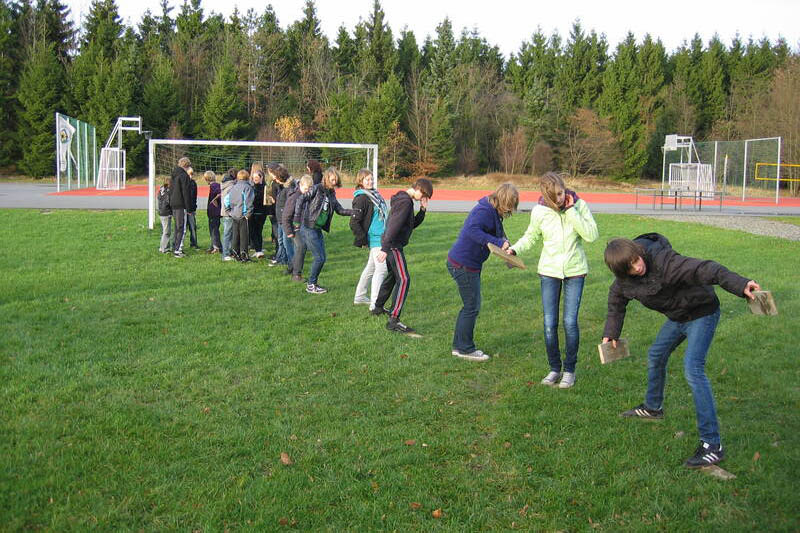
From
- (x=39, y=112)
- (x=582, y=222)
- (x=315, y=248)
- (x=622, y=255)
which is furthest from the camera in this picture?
(x=39, y=112)

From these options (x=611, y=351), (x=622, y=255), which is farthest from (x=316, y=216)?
(x=622, y=255)

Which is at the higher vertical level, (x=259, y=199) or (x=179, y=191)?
(x=179, y=191)

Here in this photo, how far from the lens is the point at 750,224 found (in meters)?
21.2

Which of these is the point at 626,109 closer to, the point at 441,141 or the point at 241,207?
the point at 441,141

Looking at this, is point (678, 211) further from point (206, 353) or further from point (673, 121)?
point (673, 121)

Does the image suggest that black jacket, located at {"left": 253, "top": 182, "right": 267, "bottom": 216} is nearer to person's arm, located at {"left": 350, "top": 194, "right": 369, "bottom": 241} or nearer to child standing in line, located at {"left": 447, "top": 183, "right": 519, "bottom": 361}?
person's arm, located at {"left": 350, "top": 194, "right": 369, "bottom": 241}

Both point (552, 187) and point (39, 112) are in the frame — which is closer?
point (552, 187)

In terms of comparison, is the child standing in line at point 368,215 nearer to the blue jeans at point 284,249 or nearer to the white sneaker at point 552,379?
the blue jeans at point 284,249

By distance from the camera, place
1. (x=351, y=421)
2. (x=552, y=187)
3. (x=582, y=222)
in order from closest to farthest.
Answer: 1. (x=351, y=421)
2. (x=552, y=187)
3. (x=582, y=222)

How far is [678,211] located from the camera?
1045 inches

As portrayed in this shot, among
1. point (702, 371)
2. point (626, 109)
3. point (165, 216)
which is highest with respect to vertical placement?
point (626, 109)

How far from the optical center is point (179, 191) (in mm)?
13000

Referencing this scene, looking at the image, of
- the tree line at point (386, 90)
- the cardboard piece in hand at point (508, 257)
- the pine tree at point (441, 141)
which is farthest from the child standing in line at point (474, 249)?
the pine tree at point (441, 141)

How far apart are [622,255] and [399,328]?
4026mm
